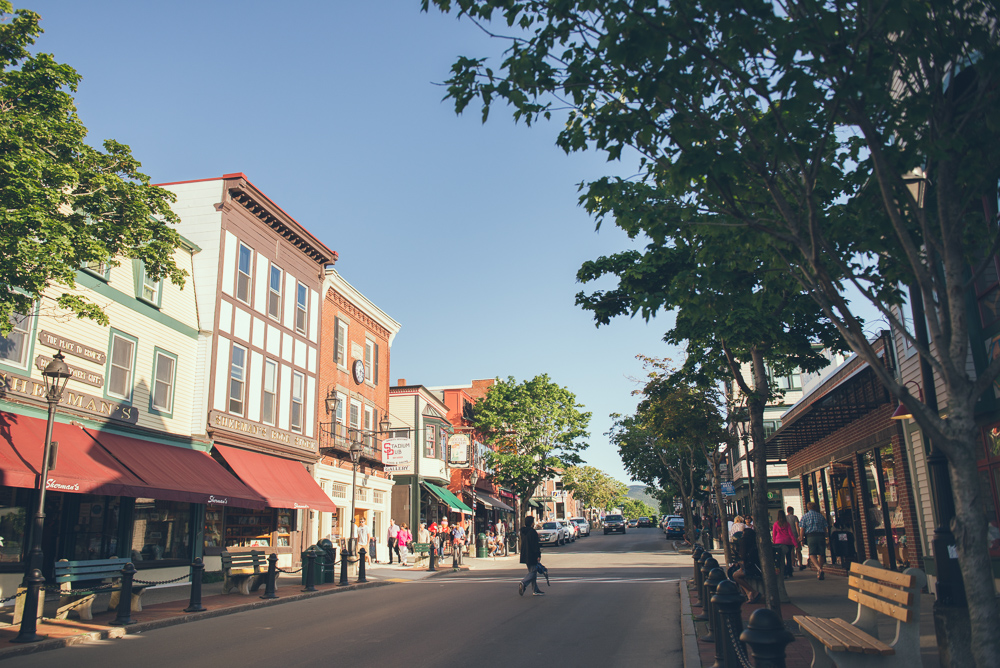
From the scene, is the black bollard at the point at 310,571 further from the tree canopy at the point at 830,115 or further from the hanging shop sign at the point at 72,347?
the tree canopy at the point at 830,115

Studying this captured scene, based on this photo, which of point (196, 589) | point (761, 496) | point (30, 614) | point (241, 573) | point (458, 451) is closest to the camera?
point (30, 614)

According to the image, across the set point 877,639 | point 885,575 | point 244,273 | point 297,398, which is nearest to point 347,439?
point 297,398

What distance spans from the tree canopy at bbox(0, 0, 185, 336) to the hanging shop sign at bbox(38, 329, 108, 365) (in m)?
4.26

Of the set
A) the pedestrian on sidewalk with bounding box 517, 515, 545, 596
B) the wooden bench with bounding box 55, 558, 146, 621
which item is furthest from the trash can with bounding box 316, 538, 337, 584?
the wooden bench with bounding box 55, 558, 146, 621

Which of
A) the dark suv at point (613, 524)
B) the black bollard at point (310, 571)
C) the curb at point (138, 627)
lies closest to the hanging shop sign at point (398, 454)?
the black bollard at point (310, 571)

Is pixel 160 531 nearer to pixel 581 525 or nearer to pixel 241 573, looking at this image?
pixel 241 573

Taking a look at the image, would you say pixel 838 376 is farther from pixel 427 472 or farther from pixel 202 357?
pixel 427 472

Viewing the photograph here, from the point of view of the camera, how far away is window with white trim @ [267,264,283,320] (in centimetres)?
2622

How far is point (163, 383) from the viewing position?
808 inches

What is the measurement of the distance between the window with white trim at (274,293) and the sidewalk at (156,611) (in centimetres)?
921

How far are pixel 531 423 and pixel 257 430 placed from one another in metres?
27.4

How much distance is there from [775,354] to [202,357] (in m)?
16.5

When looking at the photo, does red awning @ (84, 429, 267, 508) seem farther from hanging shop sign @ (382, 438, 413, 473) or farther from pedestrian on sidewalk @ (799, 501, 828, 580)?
pedestrian on sidewalk @ (799, 501, 828, 580)

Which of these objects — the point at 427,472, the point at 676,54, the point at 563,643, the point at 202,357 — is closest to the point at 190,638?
the point at 563,643
